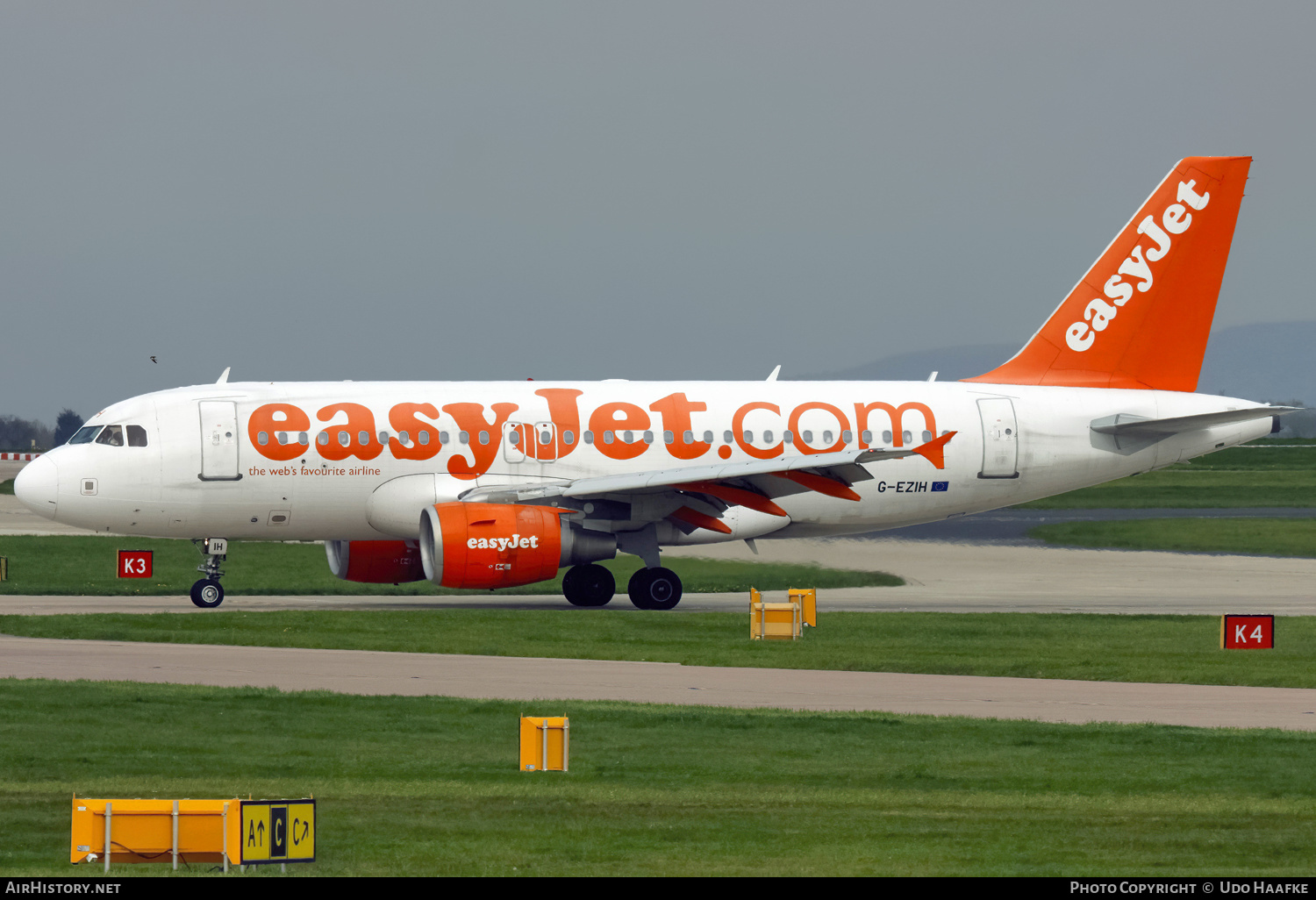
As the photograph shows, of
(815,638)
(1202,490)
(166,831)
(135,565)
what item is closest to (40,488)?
(135,565)

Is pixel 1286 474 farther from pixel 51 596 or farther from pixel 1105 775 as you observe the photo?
pixel 1105 775

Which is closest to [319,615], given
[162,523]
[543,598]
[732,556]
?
[162,523]

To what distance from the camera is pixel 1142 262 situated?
36.3m

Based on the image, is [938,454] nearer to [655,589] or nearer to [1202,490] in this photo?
[655,589]

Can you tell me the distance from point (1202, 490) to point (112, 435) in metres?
53.3

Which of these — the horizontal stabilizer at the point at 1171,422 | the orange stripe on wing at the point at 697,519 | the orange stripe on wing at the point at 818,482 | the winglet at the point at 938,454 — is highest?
the horizontal stabilizer at the point at 1171,422

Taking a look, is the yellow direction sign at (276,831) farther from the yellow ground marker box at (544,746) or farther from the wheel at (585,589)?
the wheel at (585,589)

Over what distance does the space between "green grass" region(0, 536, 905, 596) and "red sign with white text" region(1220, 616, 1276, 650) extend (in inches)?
510

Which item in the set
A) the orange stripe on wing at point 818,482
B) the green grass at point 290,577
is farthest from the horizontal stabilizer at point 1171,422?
the orange stripe on wing at point 818,482

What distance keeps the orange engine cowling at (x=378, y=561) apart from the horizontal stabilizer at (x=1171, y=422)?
14388 millimetres

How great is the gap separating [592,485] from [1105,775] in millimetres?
17527

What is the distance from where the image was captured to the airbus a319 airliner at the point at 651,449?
32156 millimetres

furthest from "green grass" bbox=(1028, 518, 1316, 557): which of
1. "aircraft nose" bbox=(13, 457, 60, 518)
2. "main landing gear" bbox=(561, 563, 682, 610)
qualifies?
"aircraft nose" bbox=(13, 457, 60, 518)

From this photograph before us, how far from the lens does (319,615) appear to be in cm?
2962
